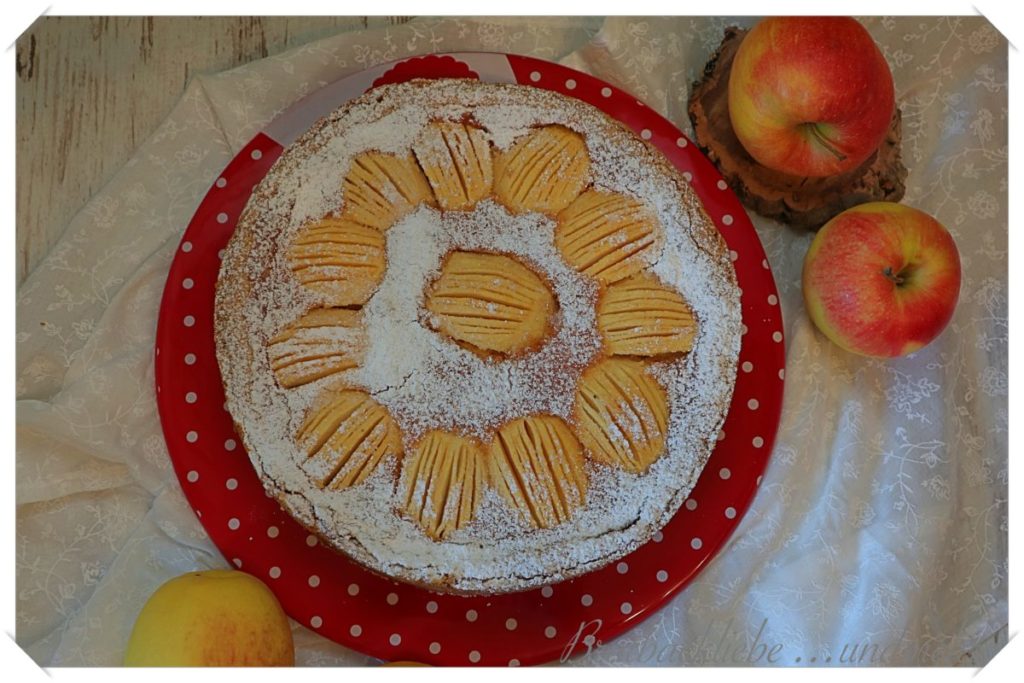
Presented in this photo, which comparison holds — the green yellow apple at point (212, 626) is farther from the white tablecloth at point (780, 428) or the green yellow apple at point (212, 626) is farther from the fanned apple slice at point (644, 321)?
the fanned apple slice at point (644, 321)

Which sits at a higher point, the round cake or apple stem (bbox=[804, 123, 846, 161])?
apple stem (bbox=[804, 123, 846, 161])

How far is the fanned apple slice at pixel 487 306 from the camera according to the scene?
4.81 feet

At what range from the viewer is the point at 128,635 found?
154cm

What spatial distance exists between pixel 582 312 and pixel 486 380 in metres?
0.20

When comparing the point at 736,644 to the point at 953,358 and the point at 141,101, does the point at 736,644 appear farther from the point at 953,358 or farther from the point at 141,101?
the point at 141,101

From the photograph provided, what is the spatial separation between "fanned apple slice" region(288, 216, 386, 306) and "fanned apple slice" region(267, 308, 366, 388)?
0.05 meters

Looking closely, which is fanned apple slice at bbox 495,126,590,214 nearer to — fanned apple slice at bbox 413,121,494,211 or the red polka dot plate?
fanned apple slice at bbox 413,121,494,211

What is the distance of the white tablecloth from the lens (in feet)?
5.20

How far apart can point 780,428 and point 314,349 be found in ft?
2.94

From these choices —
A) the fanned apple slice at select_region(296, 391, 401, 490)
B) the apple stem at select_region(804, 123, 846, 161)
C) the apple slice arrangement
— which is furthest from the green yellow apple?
the apple stem at select_region(804, 123, 846, 161)

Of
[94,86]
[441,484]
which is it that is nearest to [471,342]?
[441,484]

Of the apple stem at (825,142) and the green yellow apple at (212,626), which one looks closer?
the green yellow apple at (212,626)

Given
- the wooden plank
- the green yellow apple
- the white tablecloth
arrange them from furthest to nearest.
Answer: the wooden plank, the white tablecloth, the green yellow apple

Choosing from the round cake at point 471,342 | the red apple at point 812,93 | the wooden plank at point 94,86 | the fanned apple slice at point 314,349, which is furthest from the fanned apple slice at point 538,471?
the wooden plank at point 94,86
